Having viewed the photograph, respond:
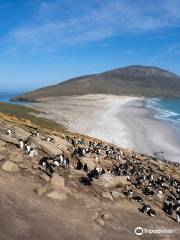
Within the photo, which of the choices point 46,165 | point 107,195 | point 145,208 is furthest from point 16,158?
point 145,208

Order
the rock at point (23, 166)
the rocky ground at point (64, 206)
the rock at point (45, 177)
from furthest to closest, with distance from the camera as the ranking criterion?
the rock at point (23, 166), the rock at point (45, 177), the rocky ground at point (64, 206)

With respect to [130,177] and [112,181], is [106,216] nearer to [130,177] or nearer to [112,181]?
[112,181]

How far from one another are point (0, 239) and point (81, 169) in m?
11.5

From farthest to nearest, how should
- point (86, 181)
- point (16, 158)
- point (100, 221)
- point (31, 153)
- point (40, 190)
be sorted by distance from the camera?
1. point (31, 153)
2. point (16, 158)
3. point (86, 181)
4. point (40, 190)
5. point (100, 221)

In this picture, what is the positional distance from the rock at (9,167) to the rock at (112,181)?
6.12m

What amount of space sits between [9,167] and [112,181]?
7435 millimetres

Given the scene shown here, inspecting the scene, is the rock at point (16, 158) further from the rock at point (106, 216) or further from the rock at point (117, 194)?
→ the rock at point (106, 216)

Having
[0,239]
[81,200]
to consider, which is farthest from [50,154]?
[0,239]

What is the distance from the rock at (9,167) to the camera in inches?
826

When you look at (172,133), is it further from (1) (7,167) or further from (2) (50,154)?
(1) (7,167)

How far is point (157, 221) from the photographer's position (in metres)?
20.0

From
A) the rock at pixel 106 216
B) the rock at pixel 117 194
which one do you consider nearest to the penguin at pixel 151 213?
the rock at pixel 117 194

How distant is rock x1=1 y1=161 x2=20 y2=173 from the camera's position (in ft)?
68.8

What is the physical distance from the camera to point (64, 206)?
60.9 feet
